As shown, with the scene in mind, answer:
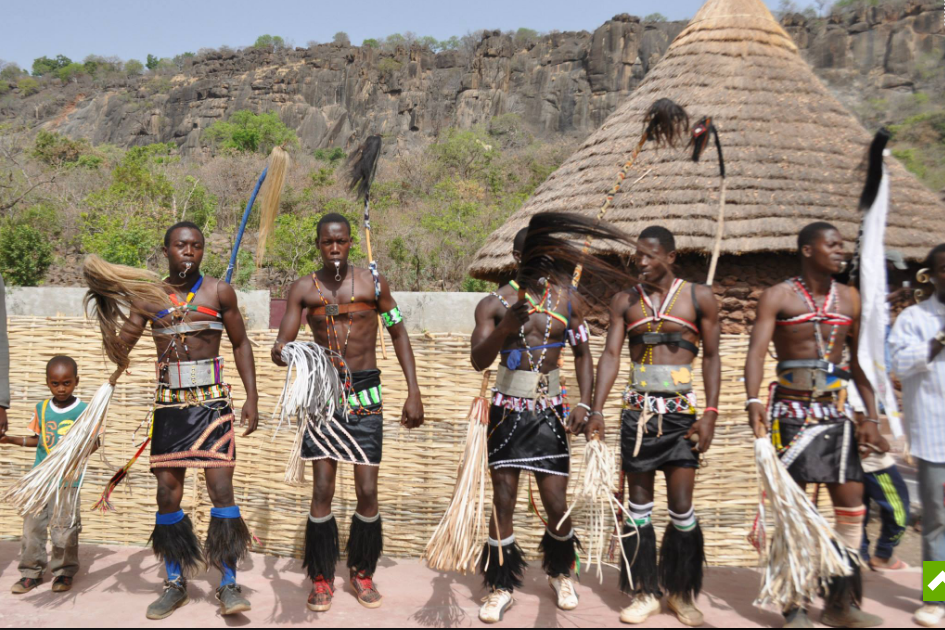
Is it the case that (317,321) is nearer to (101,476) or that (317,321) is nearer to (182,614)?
(182,614)

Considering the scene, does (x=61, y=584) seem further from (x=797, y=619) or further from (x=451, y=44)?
(x=451, y=44)

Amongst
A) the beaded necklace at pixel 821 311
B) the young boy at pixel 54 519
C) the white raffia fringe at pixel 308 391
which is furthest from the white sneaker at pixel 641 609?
the young boy at pixel 54 519

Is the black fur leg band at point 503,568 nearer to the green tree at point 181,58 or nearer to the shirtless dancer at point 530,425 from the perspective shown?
the shirtless dancer at point 530,425

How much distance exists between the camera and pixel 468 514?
12.1 feet

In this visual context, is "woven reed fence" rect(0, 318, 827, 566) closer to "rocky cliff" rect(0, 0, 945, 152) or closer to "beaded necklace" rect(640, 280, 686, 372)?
"beaded necklace" rect(640, 280, 686, 372)

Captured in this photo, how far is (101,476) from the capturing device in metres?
5.15

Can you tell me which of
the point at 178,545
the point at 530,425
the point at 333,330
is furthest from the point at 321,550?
the point at 530,425

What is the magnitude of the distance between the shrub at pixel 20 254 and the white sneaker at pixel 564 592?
1611 cm

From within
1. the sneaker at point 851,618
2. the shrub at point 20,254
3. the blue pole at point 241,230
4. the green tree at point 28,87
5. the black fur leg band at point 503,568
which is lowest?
the sneaker at point 851,618

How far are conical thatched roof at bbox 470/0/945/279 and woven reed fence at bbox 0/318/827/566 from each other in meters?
3.30

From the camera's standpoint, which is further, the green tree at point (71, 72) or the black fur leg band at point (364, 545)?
the green tree at point (71, 72)

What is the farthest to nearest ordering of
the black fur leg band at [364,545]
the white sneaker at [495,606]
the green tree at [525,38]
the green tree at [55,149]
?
the green tree at [525,38]
the green tree at [55,149]
the black fur leg band at [364,545]
the white sneaker at [495,606]

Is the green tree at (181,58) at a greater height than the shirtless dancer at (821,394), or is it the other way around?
the green tree at (181,58)

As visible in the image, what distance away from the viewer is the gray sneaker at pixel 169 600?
144 inches
